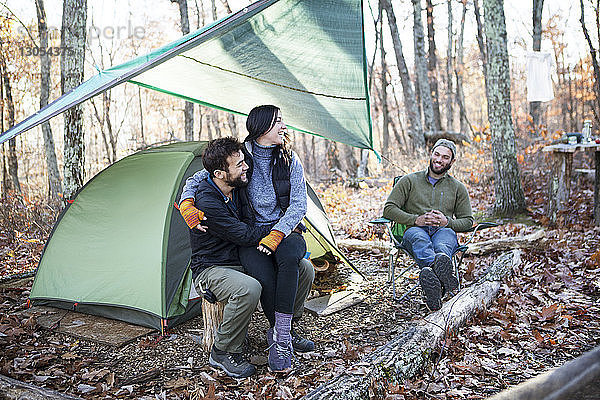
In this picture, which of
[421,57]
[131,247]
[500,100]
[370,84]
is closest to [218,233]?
[131,247]

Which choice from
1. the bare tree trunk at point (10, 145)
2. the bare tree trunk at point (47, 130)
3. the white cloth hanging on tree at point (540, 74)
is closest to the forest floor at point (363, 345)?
the bare tree trunk at point (10, 145)

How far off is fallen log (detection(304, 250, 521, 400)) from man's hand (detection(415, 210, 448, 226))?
52 centimetres

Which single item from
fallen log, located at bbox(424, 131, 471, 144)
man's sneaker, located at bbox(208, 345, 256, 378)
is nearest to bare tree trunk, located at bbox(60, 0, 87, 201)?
man's sneaker, located at bbox(208, 345, 256, 378)

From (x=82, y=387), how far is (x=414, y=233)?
95.9 inches

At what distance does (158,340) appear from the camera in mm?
3324

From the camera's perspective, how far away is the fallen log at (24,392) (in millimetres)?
2324

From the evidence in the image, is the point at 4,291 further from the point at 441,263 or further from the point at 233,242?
the point at 441,263

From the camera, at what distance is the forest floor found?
2672 mm

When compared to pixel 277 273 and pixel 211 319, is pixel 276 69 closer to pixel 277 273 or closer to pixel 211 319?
pixel 277 273

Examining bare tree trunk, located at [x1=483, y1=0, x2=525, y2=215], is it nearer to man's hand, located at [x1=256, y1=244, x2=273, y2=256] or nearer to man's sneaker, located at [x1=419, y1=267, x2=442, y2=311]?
man's sneaker, located at [x1=419, y1=267, x2=442, y2=311]

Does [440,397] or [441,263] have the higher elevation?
[441,263]

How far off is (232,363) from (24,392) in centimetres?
102

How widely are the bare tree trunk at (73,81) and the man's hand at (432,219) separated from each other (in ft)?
11.7

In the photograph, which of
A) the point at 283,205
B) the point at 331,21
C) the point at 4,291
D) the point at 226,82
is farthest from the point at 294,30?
the point at 4,291
